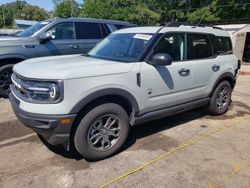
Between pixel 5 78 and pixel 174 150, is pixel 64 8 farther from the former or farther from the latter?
pixel 174 150

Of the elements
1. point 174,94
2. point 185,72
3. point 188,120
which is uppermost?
point 185,72

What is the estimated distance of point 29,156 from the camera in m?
3.44

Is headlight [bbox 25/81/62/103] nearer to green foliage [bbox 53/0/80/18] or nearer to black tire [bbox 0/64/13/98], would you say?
black tire [bbox 0/64/13/98]

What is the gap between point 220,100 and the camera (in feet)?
16.8

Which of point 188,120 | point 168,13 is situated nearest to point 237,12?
point 168,13

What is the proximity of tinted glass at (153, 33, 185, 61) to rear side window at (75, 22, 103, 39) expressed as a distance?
11.6 feet

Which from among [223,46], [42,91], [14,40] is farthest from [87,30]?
[42,91]

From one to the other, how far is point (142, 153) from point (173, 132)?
0.98m

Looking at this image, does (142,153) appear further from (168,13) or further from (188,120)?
(168,13)

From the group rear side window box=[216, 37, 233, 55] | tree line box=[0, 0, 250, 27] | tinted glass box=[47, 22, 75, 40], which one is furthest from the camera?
tree line box=[0, 0, 250, 27]

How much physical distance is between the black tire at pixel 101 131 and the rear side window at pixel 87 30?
13.4ft

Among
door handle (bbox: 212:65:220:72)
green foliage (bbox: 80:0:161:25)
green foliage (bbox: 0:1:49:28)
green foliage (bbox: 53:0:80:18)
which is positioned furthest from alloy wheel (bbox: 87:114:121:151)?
green foliage (bbox: 0:1:49:28)

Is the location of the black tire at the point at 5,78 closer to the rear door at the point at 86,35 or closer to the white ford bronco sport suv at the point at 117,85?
the rear door at the point at 86,35

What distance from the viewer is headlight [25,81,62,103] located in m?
2.80
